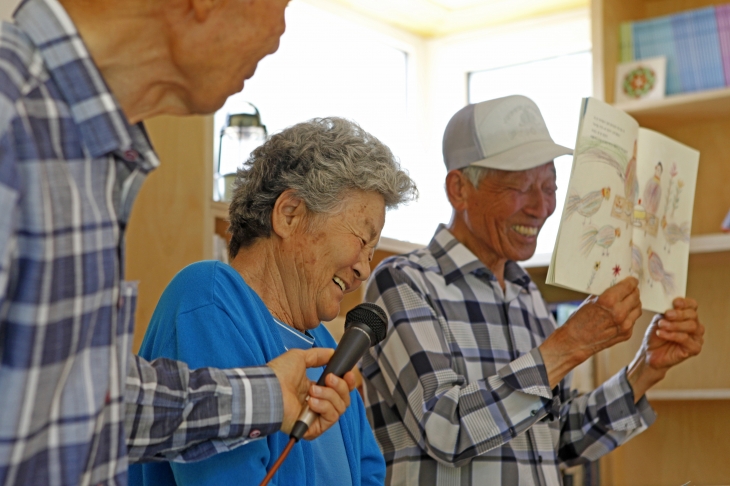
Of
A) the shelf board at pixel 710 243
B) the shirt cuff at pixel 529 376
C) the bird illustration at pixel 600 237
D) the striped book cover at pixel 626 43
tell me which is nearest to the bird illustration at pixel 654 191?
the bird illustration at pixel 600 237

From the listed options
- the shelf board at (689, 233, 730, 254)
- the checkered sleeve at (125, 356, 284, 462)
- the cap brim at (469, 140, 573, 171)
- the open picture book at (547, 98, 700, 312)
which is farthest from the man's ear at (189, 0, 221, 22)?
the shelf board at (689, 233, 730, 254)

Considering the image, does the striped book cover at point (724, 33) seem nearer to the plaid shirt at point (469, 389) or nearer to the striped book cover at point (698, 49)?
the striped book cover at point (698, 49)

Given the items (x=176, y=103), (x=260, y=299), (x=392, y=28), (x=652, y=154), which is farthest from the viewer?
(x=392, y=28)

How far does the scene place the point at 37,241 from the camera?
0.61m

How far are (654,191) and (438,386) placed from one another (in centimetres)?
66

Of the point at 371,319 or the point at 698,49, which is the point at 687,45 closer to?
the point at 698,49

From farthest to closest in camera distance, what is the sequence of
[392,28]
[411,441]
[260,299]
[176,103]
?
[392,28] → [411,441] → [260,299] → [176,103]

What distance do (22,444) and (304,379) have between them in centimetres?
39

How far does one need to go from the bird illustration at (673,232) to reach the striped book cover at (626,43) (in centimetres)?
97

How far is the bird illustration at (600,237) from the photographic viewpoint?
1531 millimetres

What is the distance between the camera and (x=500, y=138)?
180 cm

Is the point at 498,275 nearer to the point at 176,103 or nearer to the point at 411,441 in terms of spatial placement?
the point at 411,441

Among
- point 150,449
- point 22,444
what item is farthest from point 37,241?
point 150,449

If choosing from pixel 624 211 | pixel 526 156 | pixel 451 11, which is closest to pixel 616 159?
pixel 624 211
